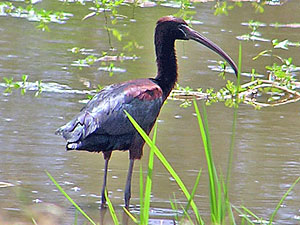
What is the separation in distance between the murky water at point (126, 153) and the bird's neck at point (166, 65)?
0.66 meters

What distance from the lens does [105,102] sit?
571cm

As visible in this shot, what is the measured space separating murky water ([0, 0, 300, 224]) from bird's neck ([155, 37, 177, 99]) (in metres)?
0.66

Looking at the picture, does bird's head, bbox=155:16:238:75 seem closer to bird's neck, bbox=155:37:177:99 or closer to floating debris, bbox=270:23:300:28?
bird's neck, bbox=155:37:177:99

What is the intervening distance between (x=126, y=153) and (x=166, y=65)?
103cm

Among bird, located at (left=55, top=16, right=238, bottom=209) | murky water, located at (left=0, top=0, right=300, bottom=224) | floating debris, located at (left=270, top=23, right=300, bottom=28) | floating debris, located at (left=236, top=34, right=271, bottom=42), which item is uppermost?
bird, located at (left=55, top=16, right=238, bottom=209)

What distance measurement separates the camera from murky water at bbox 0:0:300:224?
5801mm

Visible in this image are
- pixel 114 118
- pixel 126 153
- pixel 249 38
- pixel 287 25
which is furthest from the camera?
pixel 287 25

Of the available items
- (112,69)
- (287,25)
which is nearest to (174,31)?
(112,69)

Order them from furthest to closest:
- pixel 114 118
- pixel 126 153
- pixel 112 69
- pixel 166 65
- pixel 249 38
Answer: pixel 249 38
pixel 112 69
pixel 126 153
pixel 166 65
pixel 114 118

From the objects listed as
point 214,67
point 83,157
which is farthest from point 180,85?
point 83,157

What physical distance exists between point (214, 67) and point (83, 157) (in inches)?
124

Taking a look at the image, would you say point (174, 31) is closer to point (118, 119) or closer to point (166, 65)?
point (166, 65)

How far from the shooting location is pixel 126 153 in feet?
22.8

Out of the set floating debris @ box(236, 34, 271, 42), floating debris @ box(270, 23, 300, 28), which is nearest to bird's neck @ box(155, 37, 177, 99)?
floating debris @ box(236, 34, 271, 42)
